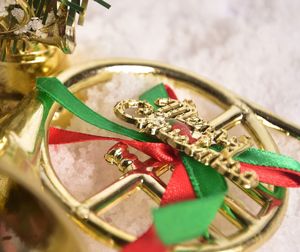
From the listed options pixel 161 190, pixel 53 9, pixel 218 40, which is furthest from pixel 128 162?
pixel 218 40

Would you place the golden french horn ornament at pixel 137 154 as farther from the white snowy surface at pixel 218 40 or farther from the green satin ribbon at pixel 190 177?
the white snowy surface at pixel 218 40

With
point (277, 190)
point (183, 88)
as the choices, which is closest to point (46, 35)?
point (183, 88)

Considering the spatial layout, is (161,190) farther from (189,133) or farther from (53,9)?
(53,9)

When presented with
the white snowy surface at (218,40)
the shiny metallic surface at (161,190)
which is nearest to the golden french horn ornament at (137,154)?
the shiny metallic surface at (161,190)

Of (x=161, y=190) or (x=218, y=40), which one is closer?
(x=161, y=190)

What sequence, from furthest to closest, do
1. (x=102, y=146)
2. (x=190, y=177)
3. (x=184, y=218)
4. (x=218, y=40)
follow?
(x=218, y=40)
(x=102, y=146)
(x=190, y=177)
(x=184, y=218)

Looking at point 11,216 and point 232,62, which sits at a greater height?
point 232,62

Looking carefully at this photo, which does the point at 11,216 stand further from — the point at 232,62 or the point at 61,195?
the point at 232,62
